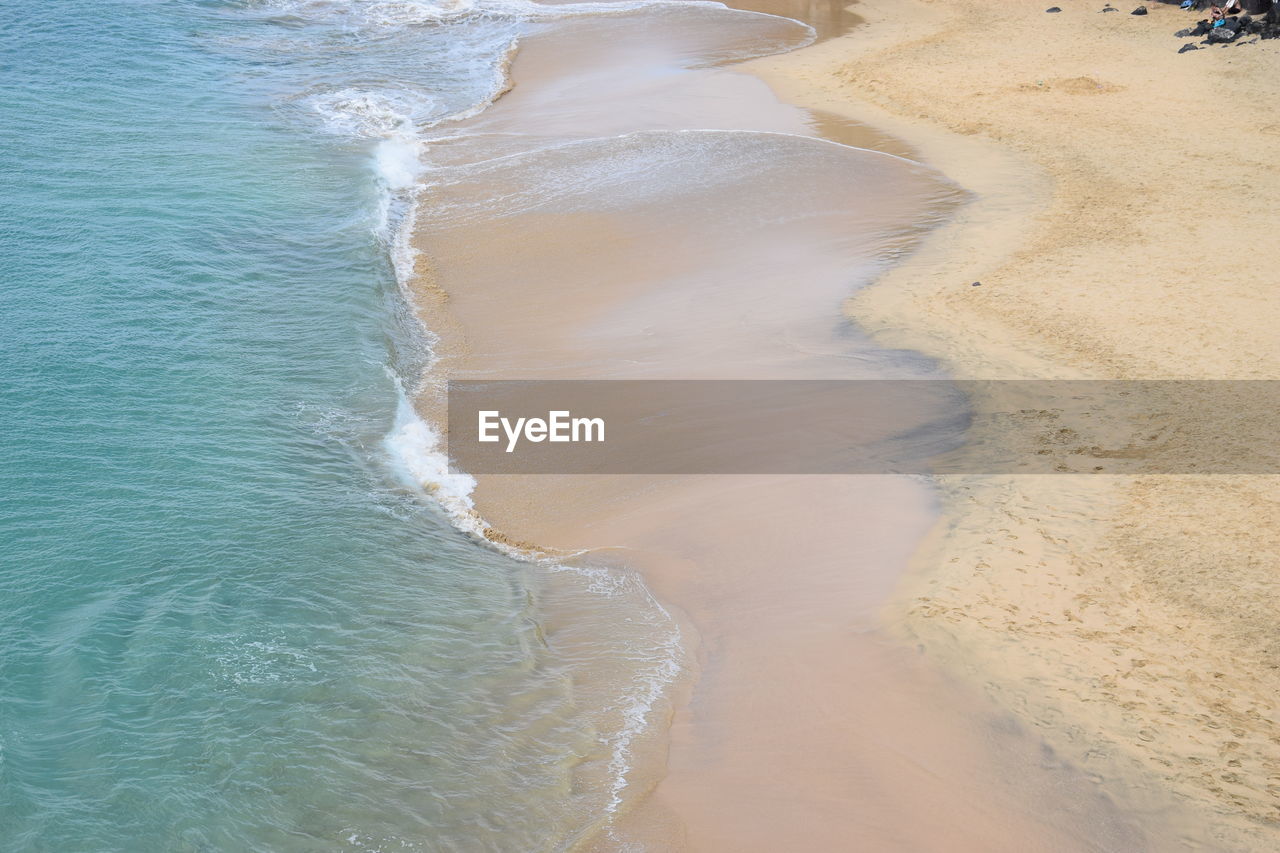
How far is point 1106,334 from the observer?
10.5 m

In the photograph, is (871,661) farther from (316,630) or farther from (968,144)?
(968,144)

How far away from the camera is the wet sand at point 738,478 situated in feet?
19.2

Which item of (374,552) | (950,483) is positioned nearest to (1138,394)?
(950,483)

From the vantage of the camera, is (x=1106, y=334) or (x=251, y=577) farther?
(x=1106, y=334)

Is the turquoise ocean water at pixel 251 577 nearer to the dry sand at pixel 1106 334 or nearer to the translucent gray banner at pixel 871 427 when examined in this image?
the translucent gray banner at pixel 871 427

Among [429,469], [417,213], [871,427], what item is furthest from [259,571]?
[417,213]

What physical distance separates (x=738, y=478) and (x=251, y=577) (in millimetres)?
4140

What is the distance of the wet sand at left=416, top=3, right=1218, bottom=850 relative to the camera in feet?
19.2

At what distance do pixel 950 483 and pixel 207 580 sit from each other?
6.13m

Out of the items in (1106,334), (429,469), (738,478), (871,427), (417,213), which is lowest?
(429,469)

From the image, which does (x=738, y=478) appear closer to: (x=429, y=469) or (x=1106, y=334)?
(x=429, y=469)

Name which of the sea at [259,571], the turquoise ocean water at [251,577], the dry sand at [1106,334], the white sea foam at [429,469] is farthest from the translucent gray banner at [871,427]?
the turquoise ocean water at [251,577]

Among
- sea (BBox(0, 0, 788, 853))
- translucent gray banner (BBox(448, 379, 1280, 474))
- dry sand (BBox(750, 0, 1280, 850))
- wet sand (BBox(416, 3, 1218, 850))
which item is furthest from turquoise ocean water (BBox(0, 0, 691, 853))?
dry sand (BBox(750, 0, 1280, 850))

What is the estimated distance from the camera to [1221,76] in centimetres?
1828
